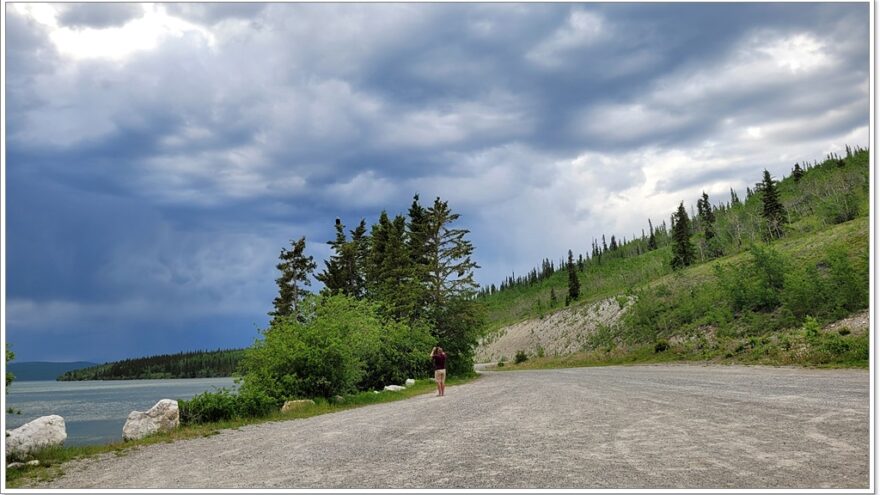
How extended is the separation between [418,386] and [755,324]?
32652 mm

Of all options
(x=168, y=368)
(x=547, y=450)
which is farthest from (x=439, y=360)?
(x=168, y=368)

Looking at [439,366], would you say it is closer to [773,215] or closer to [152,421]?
[152,421]

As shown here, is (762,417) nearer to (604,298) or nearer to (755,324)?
(755,324)

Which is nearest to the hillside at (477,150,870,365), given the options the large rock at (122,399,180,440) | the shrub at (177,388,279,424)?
the shrub at (177,388,279,424)

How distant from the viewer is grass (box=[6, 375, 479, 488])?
961 cm

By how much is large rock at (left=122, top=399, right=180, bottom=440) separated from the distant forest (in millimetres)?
166021

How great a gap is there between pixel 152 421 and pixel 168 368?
619ft

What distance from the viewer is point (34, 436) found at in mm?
11391

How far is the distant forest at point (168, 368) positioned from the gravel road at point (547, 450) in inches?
6707

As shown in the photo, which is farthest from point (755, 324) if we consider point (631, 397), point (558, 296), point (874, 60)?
point (558, 296)

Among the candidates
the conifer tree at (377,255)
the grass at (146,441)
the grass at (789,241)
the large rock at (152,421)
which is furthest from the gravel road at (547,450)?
the conifer tree at (377,255)

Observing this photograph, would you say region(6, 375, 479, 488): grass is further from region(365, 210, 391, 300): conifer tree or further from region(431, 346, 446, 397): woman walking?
region(365, 210, 391, 300): conifer tree

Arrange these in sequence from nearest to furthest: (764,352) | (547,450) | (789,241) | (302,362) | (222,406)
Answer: (547,450) → (222,406) → (302,362) → (764,352) → (789,241)

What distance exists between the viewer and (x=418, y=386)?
106 feet
